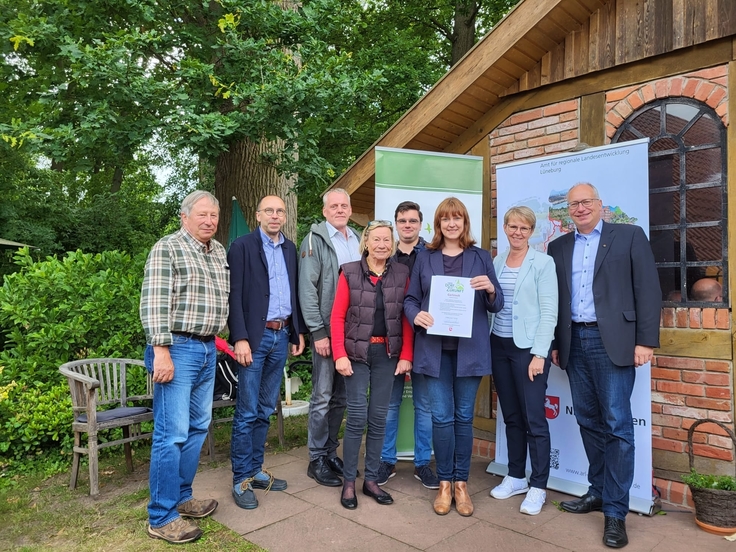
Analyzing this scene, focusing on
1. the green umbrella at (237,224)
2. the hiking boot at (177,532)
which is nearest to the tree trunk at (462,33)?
the green umbrella at (237,224)

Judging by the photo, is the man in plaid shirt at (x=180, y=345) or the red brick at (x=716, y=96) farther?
the red brick at (x=716, y=96)

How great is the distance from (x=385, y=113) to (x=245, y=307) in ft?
30.7

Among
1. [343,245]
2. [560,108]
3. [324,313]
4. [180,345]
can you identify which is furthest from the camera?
[560,108]

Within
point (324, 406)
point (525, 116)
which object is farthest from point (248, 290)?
point (525, 116)

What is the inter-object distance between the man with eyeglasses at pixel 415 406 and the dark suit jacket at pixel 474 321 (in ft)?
1.12

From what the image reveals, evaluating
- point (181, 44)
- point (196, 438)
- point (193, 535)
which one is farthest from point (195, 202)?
point (181, 44)

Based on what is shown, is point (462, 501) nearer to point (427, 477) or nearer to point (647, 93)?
point (427, 477)

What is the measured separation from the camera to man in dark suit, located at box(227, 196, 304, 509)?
12.3 feet

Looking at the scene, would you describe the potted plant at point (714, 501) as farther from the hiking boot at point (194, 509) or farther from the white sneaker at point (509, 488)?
the hiking boot at point (194, 509)

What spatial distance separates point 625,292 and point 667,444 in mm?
1301

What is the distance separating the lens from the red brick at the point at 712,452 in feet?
11.8

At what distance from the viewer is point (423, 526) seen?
11.4ft

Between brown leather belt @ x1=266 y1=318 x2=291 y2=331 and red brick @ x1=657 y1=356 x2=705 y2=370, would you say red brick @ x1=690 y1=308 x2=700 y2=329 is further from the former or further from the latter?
brown leather belt @ x1=266 y1=318 x2=291 y2=331

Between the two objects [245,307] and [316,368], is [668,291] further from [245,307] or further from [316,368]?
[245,307]
